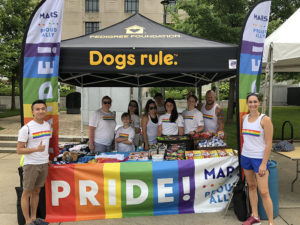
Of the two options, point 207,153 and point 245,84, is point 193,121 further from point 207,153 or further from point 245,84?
point 245,84

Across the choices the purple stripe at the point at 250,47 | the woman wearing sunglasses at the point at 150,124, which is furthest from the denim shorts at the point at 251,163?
the woman wearing sunglasses at the point at 150,124

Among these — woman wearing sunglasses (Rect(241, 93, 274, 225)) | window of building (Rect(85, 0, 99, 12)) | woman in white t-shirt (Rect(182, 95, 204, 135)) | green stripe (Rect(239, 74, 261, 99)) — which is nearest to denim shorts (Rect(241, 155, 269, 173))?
woman wearing sunglasses (Rect(241, 93, 274, 225))

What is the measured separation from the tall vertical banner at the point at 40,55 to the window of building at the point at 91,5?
25.8 metres

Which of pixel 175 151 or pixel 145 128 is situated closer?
pixel 175 151

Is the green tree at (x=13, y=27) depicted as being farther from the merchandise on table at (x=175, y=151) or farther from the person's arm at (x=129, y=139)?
the merchandise on table at (x=175, y=151)

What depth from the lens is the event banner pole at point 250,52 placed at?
12.2ft

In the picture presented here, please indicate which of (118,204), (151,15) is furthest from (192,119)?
(151,15)

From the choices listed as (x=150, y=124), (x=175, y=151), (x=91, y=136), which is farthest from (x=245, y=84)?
(x=91, y=136)

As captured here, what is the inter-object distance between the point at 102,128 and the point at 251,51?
2832 mm

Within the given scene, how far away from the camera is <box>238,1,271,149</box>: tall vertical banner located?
372 cm

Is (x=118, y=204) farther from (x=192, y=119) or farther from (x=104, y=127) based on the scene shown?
(x=192, y=119)

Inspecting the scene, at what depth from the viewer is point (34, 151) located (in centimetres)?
316

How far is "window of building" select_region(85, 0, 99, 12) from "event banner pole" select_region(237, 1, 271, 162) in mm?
26278

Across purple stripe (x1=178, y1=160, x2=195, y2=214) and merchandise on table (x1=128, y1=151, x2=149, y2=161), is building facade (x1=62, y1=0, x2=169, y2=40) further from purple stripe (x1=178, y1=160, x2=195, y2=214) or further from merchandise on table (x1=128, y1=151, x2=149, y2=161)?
purple stripe (x1=178, y1=160, x2=195, y2=214)
